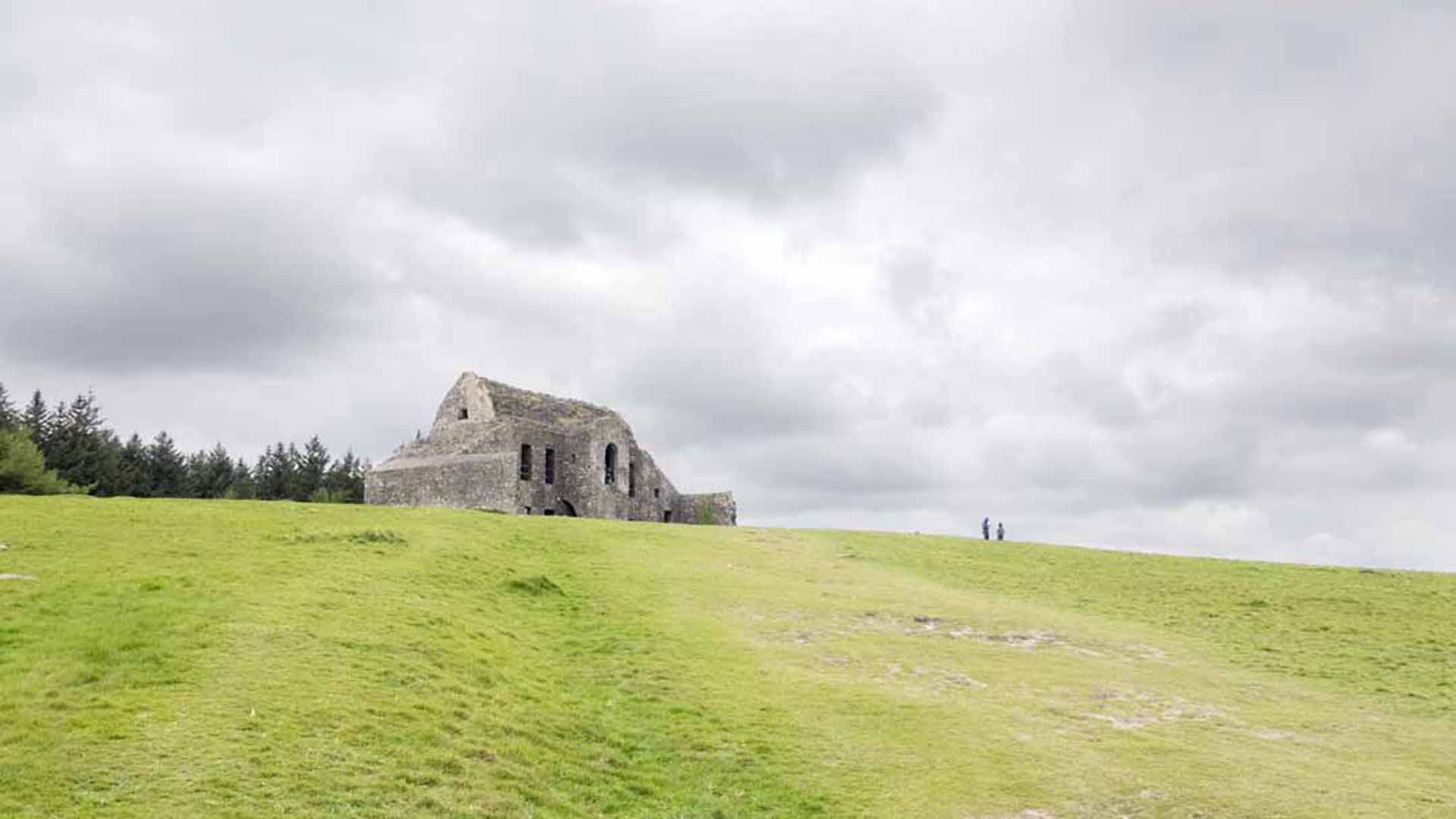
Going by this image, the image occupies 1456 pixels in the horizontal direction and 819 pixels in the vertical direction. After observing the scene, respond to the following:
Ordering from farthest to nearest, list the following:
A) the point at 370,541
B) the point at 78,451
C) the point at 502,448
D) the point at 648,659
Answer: the point at 78,451 → the point at 502,448 → the point at 370,541 → the point at 648,659

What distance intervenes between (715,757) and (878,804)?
3300 millimetres

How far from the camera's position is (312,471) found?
100m

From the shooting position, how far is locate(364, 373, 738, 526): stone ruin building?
180 feet

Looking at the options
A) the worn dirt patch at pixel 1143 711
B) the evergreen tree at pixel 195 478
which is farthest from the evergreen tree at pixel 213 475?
the worn dirt patch at pixel 1143 711

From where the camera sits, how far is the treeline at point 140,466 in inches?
2687

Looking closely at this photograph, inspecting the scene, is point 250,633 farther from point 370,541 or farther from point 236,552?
point 370,541

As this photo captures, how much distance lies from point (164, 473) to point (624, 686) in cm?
7840

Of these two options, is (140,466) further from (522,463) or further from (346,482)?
(522,463)

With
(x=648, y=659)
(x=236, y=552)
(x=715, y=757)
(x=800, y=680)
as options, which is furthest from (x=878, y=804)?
(x=236, y=552)

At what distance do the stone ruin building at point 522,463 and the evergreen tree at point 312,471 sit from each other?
126 ft

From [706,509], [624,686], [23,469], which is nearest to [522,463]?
[706,509]

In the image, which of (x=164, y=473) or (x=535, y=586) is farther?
(x=164, y=473)

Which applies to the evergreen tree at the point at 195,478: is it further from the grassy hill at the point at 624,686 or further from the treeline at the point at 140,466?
the grassy hill at the point at 624,686

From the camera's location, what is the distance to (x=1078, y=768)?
65.0 feet
